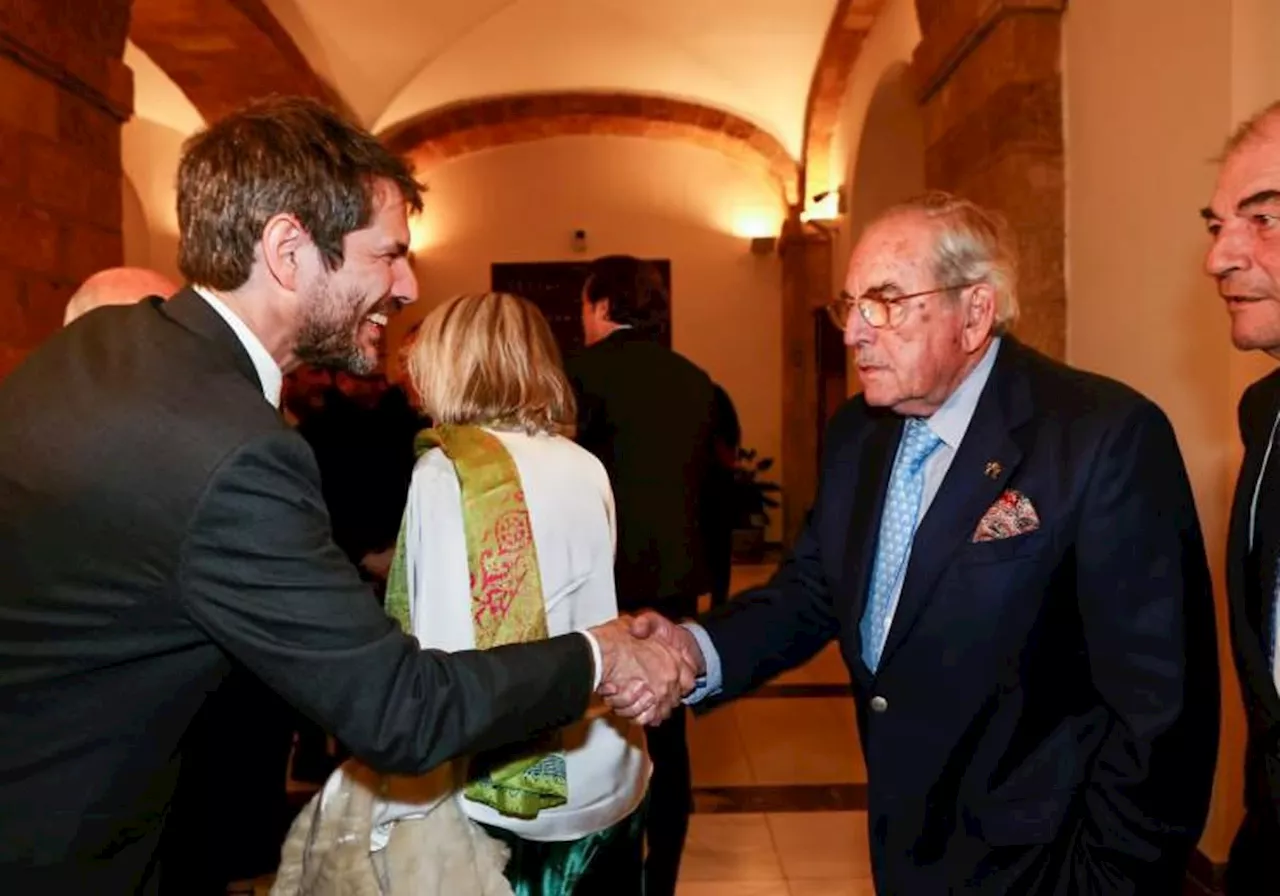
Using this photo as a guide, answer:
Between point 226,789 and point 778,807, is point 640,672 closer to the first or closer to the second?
point 226,789

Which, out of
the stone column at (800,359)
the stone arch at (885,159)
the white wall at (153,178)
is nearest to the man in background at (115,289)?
the stone arch at (885,159)

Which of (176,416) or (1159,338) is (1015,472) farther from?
(1159,338)

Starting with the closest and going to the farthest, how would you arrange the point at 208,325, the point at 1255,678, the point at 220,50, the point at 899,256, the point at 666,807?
the point at 208,325, the point at 1255,678, the point at 899,256, the point at 666,807, the point at 220,50

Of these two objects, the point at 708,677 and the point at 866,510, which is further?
the point at 708,677

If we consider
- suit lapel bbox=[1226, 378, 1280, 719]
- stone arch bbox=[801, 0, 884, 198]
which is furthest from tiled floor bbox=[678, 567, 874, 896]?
stone arch bbox=[801, 0, 884, 198]

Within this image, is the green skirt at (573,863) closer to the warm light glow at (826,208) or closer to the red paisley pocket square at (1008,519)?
the red paisley pocket square at (1008,519)

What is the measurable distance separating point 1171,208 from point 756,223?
848 centimetres

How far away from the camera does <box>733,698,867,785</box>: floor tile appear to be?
443cm

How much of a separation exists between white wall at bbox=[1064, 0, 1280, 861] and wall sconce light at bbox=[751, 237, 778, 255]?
761 centimetres

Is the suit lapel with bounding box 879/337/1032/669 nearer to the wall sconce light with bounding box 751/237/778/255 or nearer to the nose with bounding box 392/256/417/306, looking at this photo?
the nose with bounding box 392/256/417/306

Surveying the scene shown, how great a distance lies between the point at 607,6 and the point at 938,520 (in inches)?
332

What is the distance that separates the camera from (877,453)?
1.86 meters

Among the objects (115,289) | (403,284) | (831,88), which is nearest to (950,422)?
(403,284)

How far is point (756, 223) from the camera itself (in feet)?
37.7
